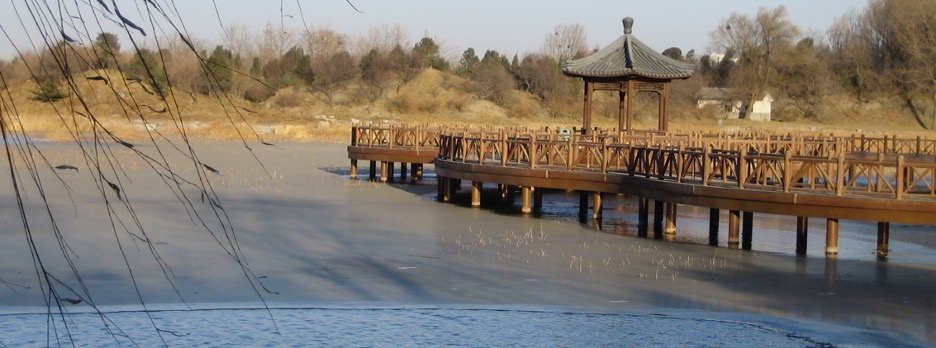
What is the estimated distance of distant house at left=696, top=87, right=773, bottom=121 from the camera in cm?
6675

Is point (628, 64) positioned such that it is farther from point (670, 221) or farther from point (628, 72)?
point (670, 221)

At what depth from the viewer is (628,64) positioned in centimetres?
2845

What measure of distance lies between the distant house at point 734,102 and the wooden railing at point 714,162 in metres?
40.0

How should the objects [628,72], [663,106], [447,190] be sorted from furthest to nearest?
[663,106] < [628,72] < [447,190]

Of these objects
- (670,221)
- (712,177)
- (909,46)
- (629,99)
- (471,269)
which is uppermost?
(909,46)

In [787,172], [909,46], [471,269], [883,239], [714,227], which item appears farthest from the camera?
[909,46]

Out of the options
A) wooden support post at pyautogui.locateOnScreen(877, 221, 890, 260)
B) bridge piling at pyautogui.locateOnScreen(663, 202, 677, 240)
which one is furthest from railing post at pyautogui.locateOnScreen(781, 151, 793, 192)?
bridge piling at pyautogui.locateOnScreen(663, 202, 677, 240)

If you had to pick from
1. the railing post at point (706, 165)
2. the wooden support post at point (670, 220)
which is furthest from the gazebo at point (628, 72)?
the railing post at point (706, 165)

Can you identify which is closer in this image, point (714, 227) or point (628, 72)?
point (714, 227)

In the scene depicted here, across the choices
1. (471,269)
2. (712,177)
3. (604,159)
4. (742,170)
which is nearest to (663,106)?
(604,159)

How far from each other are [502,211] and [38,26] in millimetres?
19567

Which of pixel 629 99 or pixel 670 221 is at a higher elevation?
pixel 629 99

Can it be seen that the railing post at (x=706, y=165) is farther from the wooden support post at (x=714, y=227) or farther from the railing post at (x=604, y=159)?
the railing post at (x=604, y=159)

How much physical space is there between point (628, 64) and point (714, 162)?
1095cm
